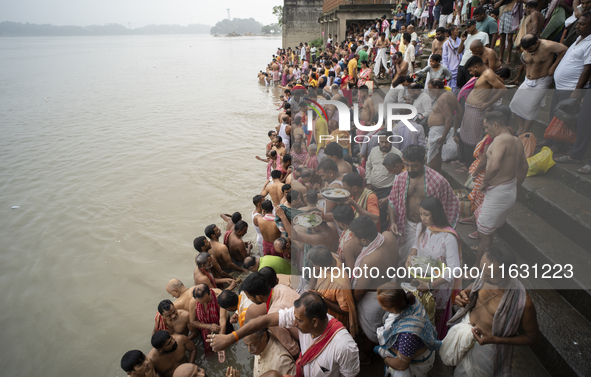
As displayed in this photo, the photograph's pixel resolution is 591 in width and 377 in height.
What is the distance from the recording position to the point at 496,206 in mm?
2977

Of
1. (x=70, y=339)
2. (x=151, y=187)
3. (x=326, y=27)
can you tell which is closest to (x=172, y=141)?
(x=151, y=187)

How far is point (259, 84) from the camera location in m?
22.0

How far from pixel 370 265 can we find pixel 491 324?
2.80 feet

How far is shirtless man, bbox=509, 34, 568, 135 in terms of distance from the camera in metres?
Result: 3.86

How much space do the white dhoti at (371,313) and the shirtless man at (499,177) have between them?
3.24 feet

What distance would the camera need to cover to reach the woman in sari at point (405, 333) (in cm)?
210

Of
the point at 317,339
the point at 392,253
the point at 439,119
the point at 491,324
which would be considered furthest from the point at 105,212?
the point at 491,324

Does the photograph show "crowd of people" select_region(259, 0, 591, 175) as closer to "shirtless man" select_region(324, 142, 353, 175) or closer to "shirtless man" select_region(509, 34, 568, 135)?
"shirtless man" select_region(509, 34, 568, 135)

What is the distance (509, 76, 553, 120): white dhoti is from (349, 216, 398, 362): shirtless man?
2.85 meters

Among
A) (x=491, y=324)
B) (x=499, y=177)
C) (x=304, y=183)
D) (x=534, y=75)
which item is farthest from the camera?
(x=304, y=183)

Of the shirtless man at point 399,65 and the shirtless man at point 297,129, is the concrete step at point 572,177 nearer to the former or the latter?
the shirtless man at point 297,129

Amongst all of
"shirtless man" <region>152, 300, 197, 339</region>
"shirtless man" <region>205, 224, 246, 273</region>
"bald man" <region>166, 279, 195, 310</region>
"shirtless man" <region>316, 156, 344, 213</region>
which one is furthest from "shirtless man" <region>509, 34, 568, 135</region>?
"shirtless man" <region>152, 300, 197, 339</region>

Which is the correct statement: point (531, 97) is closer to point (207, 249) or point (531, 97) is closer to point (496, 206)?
point (496, 206)

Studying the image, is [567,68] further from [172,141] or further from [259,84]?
[259,84]
